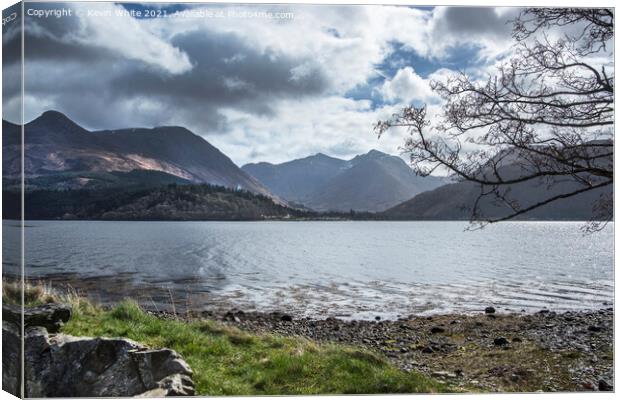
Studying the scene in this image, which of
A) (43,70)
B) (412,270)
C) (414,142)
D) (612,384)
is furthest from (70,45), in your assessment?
(412,270)

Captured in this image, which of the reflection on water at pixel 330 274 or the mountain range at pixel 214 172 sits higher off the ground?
the mountain range at pixel 214 172

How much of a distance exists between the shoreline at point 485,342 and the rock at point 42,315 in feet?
19.0

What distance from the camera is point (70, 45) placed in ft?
26.5

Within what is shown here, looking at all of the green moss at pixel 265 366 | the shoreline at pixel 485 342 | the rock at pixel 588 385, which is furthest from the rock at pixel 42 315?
the rock at pixel 588 385

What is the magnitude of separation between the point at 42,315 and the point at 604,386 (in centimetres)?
867

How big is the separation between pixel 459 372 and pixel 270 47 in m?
6.29

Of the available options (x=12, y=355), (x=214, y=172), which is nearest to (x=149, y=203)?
(x=214, y=172)

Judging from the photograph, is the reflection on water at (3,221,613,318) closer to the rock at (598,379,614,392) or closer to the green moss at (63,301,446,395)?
the green moss at (63,301,446,395)

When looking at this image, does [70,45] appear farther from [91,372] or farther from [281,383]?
[281,383]

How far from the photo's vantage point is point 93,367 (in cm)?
711

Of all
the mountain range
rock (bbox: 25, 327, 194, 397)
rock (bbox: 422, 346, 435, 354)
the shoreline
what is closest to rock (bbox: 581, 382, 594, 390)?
the shoreline

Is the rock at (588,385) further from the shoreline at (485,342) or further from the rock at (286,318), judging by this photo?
the rock at (286,318)

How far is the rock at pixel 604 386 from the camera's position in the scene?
8266mm

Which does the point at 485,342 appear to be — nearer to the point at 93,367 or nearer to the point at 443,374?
the point at 443,374
